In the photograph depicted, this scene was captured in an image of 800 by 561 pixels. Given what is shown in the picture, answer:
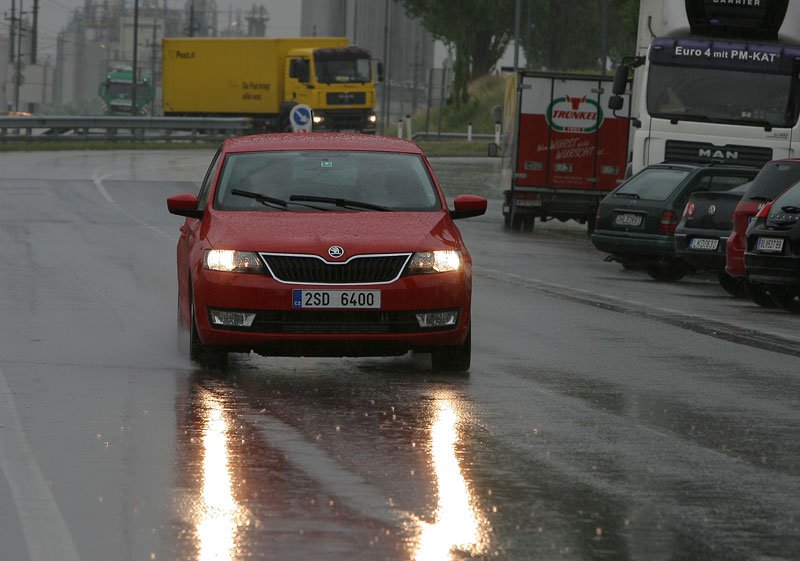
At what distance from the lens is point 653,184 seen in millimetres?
24562

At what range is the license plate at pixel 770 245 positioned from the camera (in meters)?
18.1

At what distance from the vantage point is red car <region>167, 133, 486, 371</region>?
1110 cm

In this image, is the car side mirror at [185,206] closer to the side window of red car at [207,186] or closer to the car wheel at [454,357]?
the side window of red car at [207,186]

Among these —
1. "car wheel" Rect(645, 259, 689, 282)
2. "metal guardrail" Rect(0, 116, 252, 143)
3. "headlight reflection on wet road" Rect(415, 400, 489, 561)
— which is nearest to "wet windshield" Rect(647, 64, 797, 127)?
"car wheel" Rect(645, 259, 689, 282)

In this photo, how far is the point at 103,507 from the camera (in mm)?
7055

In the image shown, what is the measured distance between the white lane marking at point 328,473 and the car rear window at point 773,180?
35.4 ft

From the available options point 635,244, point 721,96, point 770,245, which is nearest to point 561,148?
point 721,96

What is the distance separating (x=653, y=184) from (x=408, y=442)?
16205 mm

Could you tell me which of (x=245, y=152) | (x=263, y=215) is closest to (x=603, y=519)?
(x=263, y=215)

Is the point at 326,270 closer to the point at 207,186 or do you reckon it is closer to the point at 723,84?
the point at 207,186

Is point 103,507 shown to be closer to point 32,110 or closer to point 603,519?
point 603,519

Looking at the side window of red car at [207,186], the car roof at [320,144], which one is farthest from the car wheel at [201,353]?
the car roof at [320,144]

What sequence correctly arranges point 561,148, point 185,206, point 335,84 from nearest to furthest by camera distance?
point 185,206, point 561,148, point 335,84

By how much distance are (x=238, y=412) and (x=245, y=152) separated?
322 cm
